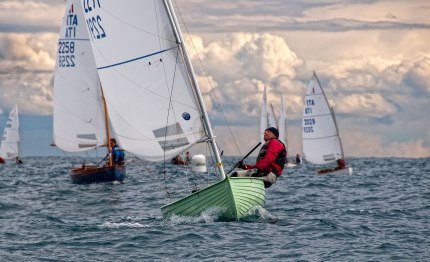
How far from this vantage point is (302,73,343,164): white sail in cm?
5319

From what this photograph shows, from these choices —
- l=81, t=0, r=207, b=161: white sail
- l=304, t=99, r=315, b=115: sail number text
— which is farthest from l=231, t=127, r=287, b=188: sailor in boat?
l=304, t=99, r=315, b=115: sail number text

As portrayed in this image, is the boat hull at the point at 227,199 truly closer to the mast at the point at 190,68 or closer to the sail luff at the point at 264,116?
the mast at the point at 190,68

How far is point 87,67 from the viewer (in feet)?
124

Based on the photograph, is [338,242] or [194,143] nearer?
[338,242]

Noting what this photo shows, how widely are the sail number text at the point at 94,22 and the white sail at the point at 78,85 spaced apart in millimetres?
18081

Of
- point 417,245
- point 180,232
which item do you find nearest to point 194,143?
point 180,232

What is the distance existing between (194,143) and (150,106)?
1451mm

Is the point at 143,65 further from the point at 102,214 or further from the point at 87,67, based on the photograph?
the point at 87,67

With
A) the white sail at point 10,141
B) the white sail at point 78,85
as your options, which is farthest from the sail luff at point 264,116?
the white sail at point 78,85

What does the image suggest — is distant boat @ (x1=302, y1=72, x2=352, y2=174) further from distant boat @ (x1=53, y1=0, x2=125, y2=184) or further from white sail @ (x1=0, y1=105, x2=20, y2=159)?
white sail @ (x1=0, y1=105, x2=20, y2=159)

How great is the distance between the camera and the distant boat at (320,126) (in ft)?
174

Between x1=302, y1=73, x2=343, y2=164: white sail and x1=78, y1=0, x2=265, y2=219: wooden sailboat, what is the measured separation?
34960 mm

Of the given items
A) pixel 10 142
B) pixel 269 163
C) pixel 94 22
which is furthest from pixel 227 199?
pixel 10 142

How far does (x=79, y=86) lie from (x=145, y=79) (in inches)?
783
